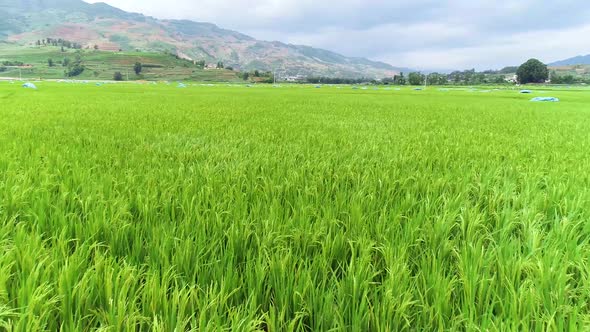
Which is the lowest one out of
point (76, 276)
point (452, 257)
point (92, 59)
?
point (452, 257)

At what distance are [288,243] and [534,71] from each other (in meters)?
107

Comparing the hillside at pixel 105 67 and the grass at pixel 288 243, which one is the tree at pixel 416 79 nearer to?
the hillside at pixel 105 67

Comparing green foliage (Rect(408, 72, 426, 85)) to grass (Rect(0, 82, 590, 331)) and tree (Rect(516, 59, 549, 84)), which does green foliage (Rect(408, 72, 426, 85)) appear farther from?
grass (Rect(0, 82, 590, 331))

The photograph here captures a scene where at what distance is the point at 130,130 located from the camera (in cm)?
650

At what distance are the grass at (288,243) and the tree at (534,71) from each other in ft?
337

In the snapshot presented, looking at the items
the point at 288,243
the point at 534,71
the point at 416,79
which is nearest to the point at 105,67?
the point at 416,79

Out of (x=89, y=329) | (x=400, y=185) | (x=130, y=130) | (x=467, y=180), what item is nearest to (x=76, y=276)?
(x=89, y=329)

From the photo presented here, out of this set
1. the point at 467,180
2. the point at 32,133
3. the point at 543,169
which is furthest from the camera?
the point at 32,133

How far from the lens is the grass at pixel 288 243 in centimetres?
125

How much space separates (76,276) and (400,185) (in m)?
2.65

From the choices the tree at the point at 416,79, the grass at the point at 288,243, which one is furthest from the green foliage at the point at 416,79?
the grass at the point at 288,243

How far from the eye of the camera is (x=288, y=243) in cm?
193

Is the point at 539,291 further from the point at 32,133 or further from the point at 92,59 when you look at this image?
the point at 92,59

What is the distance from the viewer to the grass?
1.25m
